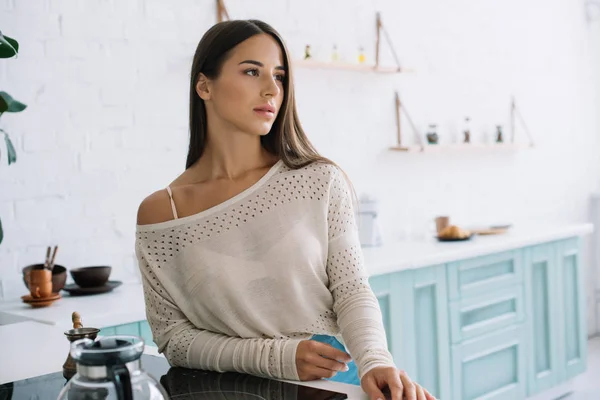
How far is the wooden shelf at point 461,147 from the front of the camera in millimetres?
3992

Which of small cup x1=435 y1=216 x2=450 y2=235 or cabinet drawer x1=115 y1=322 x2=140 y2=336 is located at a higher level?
small cup x1=435 y1=216 x2=450 y2=235

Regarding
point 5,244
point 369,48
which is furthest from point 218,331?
point 369,48

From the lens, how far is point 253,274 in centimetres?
158

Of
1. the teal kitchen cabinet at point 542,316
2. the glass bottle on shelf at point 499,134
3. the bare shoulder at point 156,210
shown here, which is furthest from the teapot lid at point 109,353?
the glass bottle on shelf at point 499,134

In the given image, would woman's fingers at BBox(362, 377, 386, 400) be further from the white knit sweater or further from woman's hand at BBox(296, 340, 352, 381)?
the white knit sweater

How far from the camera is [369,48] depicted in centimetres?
396

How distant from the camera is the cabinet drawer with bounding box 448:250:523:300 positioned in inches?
133

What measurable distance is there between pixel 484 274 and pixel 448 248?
0.26 meters

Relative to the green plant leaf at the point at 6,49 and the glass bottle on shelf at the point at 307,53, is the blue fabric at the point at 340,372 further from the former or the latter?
the glass bottle on shelf at the point at 307,53

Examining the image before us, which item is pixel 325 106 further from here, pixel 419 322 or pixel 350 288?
pixel 350 288

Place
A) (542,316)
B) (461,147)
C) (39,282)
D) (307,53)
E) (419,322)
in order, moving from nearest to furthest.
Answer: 1. (39,282)
2. (419,322)
3. (307,53)
4. (542,316)
5. (461,147)

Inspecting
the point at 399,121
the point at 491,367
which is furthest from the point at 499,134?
the point at 491,367

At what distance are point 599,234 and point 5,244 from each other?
4.05 m

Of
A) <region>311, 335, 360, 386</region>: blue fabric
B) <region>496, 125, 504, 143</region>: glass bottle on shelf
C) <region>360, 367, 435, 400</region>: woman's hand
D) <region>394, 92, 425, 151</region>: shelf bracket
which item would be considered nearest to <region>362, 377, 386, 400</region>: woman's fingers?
<region>360, 367, 435, 400</region>: woman's hand
